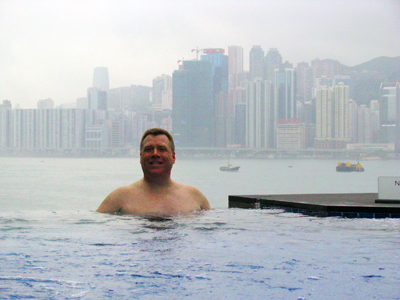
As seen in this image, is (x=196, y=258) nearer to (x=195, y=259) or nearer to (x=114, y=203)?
(x=195, y=259)

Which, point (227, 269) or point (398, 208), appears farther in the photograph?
point (398, 208)

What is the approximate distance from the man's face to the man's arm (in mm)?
611

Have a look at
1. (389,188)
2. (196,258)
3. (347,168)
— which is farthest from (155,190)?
(347,168)

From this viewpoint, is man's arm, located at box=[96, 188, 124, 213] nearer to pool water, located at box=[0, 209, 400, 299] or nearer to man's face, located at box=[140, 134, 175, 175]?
pool water, located at box=[0, 209, 400, 299]

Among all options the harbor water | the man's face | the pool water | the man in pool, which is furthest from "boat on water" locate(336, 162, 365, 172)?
the man's face

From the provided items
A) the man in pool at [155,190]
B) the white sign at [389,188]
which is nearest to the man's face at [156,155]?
the man in pool at [155,190]

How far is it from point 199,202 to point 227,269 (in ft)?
10.2

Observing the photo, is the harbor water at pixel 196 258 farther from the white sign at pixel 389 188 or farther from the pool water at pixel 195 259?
the white sign at pixel 389 188

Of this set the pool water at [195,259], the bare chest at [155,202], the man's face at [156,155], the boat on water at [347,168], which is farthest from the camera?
the boat on water at [347,168]

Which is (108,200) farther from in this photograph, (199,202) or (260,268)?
(260,268)

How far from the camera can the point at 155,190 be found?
7066mm

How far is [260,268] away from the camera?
432 cm

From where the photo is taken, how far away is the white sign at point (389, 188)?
32.7ft

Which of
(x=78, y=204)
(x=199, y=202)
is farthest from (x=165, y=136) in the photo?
(x=78, y=204)
